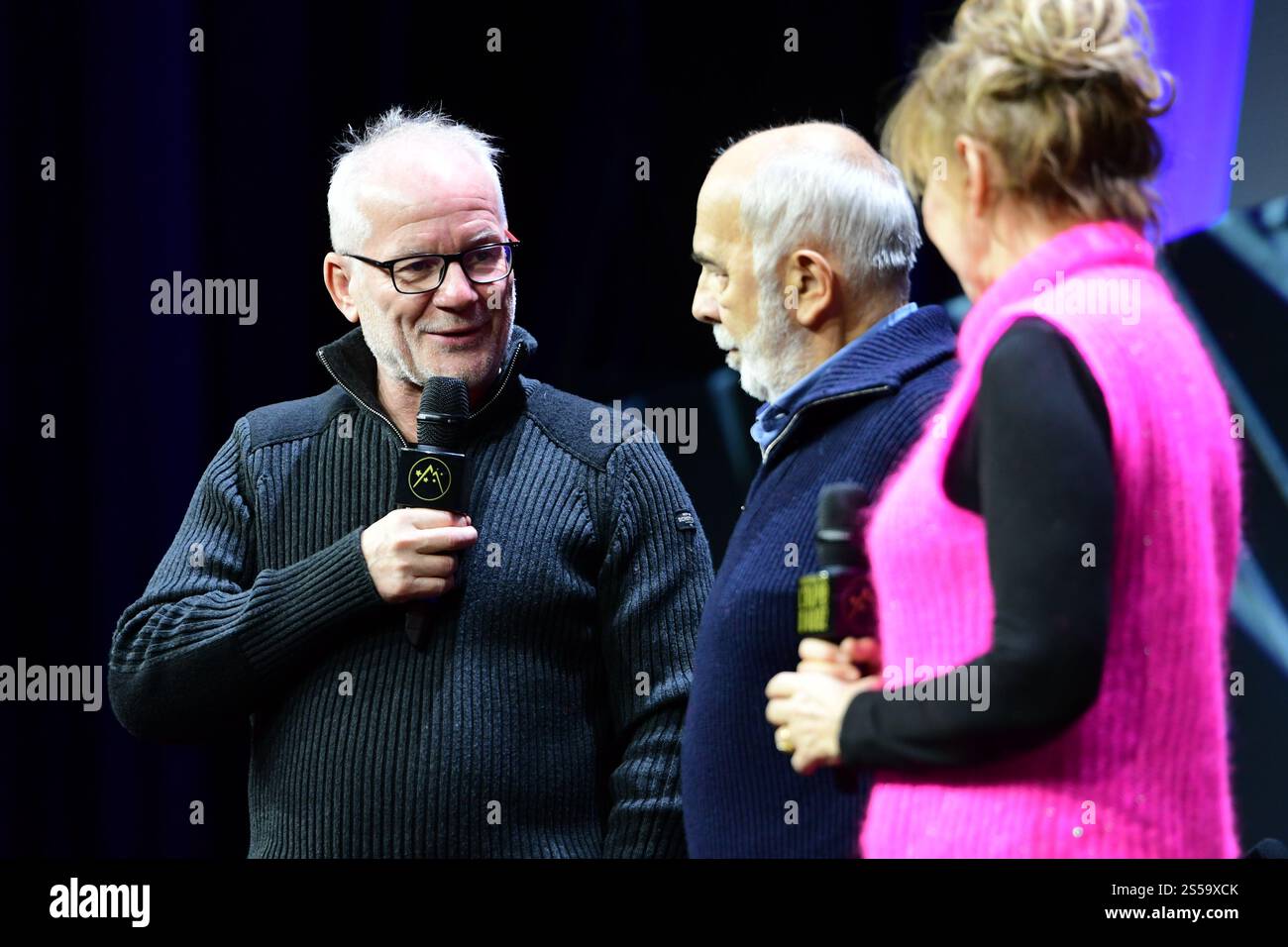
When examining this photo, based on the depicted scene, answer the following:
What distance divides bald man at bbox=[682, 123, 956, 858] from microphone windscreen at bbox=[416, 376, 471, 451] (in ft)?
1.13

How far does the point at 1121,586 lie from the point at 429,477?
2.89 feet

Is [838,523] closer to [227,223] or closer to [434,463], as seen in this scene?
[434,463]

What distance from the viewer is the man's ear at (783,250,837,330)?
1688 mm

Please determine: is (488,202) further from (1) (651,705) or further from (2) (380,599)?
(1) (651,705)

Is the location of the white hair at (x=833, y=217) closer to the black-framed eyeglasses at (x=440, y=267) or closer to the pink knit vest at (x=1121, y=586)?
the pink knit vest at (x=1121, y=586)

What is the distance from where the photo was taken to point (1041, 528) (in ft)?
4.07

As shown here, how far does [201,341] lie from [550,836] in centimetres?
123

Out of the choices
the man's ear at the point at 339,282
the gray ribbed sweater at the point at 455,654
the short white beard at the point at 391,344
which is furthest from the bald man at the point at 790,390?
the man's ear at the point at 339,282

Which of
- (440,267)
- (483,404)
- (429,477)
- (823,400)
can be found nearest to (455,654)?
(429,477)

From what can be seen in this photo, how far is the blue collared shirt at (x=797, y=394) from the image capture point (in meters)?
1.67

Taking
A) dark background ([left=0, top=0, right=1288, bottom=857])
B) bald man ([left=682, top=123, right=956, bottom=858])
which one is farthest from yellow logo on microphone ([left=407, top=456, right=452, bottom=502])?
dark background ([left=0, top=0, right=1288, bottom=857])

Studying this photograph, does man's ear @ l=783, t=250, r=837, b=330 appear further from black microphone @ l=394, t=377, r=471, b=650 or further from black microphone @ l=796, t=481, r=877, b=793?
black microphone @ l=394, t=377, r=471, b=650

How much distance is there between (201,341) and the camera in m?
2.69
